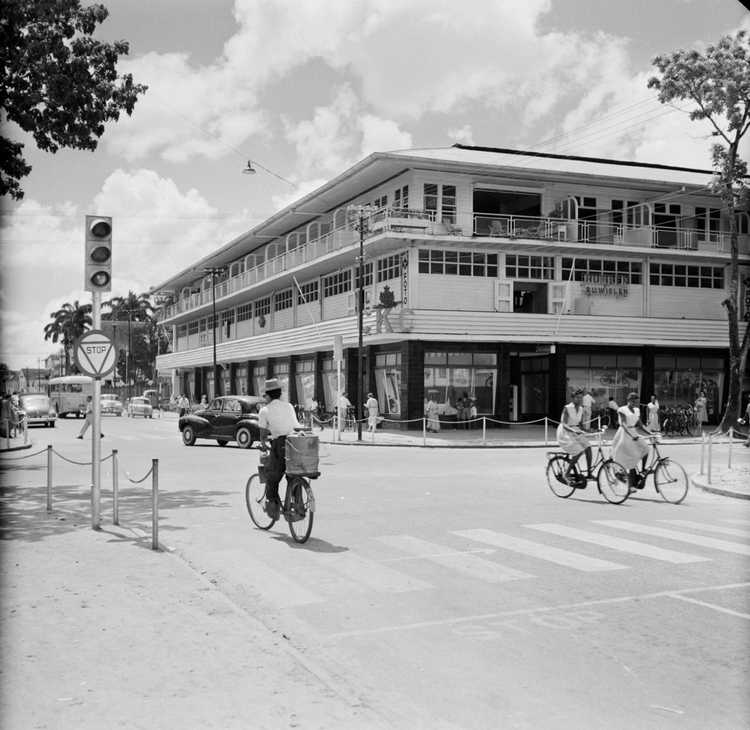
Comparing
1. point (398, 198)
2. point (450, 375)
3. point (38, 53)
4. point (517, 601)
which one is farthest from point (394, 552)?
point (398, 198)

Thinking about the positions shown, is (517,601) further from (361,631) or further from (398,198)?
(398,198)

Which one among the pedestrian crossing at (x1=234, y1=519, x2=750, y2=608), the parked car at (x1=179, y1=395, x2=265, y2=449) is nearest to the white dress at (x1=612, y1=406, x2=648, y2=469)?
the pedestrian crossing at (x1=234, y1=519, x2=750, y2=608)

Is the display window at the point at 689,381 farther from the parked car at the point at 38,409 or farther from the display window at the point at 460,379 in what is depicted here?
the parked car at the point at 38,409

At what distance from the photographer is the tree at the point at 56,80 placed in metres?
14.1

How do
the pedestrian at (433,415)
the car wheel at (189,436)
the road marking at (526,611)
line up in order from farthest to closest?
the pedestrian at (433,415)
the car wheel at (189,436)
the road marking at (526,611)

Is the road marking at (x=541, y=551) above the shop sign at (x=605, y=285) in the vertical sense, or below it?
below

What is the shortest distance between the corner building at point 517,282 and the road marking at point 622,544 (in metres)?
25.8

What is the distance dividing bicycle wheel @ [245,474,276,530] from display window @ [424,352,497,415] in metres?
26.7

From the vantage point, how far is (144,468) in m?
20.2

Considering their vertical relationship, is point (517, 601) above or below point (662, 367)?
below

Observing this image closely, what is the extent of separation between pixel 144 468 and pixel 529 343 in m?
23.3

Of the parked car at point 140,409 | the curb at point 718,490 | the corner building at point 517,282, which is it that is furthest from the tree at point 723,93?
the parked car at point 140,409

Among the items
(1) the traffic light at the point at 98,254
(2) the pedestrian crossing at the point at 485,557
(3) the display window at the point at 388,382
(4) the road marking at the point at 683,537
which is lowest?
(4) the road marking at the point at 683,537

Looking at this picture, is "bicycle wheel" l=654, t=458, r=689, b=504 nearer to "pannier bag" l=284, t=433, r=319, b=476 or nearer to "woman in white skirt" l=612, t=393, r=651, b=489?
"woman in white skirt" l=612, t=393, r=651, b=489
